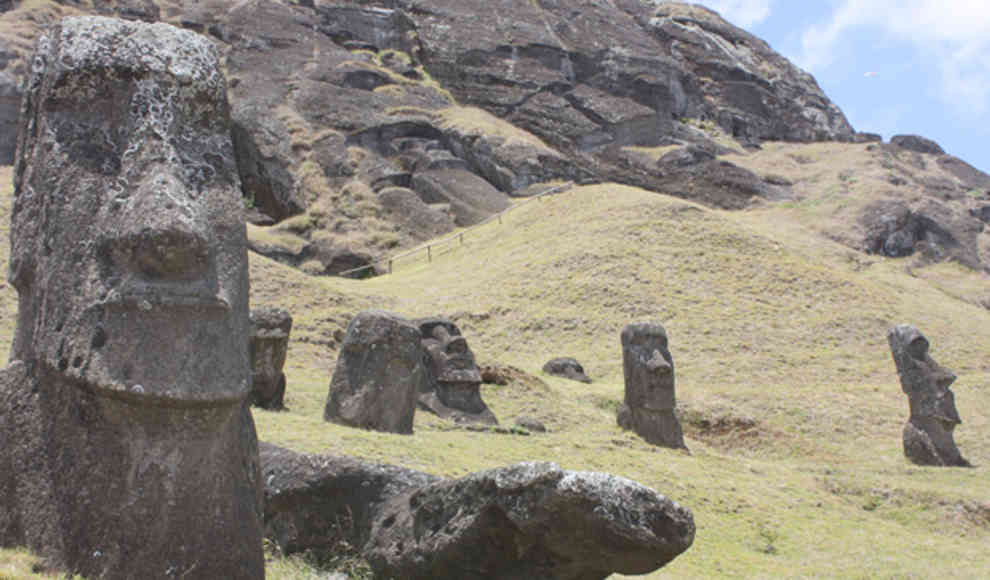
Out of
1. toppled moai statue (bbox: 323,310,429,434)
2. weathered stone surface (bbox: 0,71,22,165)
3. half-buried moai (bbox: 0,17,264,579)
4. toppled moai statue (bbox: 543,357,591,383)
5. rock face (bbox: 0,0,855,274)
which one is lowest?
toppled moai statue (bbox: 543,357,591,383)

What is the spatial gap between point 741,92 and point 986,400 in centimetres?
6319

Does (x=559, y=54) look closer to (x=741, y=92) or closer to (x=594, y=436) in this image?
(x=741, y=92)

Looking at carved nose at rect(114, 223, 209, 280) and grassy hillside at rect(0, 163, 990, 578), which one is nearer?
carved nose at rect(114, 223, 209, 280)

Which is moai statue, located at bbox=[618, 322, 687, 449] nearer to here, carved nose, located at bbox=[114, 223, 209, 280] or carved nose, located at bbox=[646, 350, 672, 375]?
carved nose, located at bbox=[646, 350, 672, 375]

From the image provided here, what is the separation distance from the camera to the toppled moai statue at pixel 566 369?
21.9m

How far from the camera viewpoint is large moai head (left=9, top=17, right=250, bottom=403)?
11.7 feet

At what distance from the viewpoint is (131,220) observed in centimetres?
367

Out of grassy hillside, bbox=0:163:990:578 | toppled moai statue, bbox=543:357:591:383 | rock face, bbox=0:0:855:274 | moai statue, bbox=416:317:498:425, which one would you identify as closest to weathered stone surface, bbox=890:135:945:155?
rock face, bbox=0:0:855:274

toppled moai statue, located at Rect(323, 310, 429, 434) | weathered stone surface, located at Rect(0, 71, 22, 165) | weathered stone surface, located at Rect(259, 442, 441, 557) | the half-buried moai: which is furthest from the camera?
weathered stone surface, located at Rect(0, 71, 22, 165)

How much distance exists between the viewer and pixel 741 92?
8062 cm

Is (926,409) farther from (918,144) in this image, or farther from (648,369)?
(918,144)

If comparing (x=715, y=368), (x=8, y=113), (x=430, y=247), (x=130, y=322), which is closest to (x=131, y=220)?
(x=130, y=322)

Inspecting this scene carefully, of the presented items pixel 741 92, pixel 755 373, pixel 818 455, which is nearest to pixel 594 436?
pixel 818 455

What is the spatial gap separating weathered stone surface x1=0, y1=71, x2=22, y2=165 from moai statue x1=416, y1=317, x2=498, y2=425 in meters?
27.5
